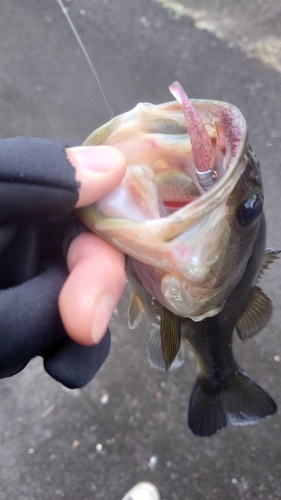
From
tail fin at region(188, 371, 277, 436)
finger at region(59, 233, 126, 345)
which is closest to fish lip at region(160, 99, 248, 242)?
finger at region(59, 233, 126, 345)

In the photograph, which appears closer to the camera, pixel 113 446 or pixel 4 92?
pixel 113 446

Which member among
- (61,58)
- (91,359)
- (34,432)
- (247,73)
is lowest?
(34,432)

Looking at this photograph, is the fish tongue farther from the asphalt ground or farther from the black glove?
the asphalt ground

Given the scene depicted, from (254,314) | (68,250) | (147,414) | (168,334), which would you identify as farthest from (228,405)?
(68,250)

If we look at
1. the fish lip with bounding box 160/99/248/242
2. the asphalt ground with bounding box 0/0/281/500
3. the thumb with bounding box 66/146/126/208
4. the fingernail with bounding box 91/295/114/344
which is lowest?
the asphalt ground with bounding box 0/0/281/500

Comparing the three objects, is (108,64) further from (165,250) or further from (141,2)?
(165,250)

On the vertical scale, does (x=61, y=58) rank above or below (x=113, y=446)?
above

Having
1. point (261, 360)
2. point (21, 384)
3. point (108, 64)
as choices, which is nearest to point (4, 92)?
point (108, 64)

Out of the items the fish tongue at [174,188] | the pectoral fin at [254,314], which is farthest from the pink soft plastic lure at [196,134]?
the pectoral fin at [254,314]
